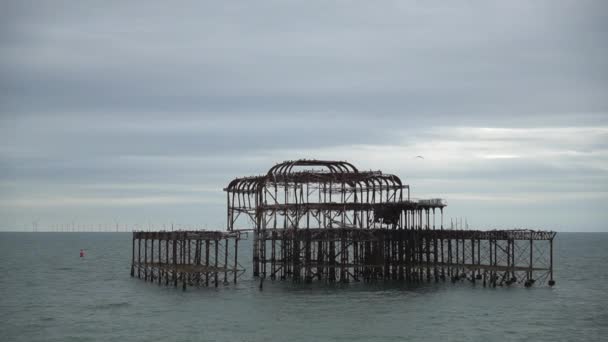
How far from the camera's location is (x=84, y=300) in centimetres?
6844

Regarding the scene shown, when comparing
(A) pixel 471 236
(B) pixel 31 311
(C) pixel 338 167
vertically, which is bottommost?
(B) pixel 31 311

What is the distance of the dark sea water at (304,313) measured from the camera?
166 feet

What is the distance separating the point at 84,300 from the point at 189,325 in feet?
63.2

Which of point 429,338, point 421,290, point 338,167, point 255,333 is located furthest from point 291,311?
point 338,167

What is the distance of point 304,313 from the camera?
58250 mm

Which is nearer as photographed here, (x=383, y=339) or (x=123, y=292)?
(x=383, y=339)

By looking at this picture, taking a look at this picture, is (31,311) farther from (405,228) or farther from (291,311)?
(405,228)

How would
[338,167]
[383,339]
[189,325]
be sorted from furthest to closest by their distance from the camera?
[338,167]
[189,325]
[383,339]

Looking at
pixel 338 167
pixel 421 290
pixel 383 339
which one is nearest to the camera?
pixel 383 339

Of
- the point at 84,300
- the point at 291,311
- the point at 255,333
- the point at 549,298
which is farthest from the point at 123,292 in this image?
the point at 549,298

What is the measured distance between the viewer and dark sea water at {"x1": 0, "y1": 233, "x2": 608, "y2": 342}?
50.6 m

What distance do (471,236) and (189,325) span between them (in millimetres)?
35273

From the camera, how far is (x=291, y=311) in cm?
5922

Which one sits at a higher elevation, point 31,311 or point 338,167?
point 338,167
